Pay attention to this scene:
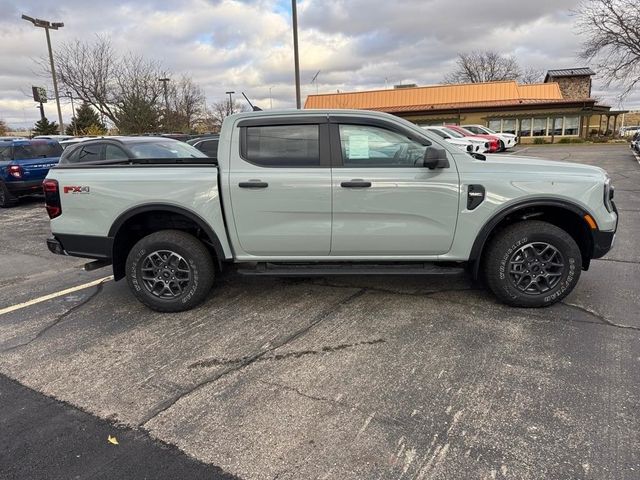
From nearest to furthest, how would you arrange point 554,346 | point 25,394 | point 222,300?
point 25,394 → point 554,346 → point 222,300

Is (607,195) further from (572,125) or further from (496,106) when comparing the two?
(572,125)

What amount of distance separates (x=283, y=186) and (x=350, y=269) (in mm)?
986

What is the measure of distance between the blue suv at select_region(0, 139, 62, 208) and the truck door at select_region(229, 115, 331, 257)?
34.1ft

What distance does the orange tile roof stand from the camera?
40875 millimetres

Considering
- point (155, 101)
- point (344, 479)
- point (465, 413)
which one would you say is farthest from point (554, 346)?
point (155, 101)

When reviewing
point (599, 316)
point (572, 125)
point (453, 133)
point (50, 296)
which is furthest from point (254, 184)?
point (572, 125)

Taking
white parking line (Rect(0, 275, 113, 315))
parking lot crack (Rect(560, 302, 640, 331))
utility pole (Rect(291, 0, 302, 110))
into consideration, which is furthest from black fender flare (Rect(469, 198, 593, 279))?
utility pole (Rect(291, 0, 302, 110))

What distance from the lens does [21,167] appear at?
1189cm

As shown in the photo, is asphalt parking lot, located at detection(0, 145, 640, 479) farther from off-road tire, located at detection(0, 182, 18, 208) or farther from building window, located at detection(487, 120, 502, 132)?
building window, located at detection(487, 120, 502, 132)

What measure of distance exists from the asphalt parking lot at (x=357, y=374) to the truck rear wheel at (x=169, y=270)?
18cm

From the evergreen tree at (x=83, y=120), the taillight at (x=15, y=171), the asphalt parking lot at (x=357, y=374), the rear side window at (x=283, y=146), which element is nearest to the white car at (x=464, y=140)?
the taillight at (x=15, y=171)

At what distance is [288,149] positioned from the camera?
422cm

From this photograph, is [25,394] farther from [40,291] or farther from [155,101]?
[155,101]

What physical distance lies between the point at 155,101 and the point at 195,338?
37.0 metres
